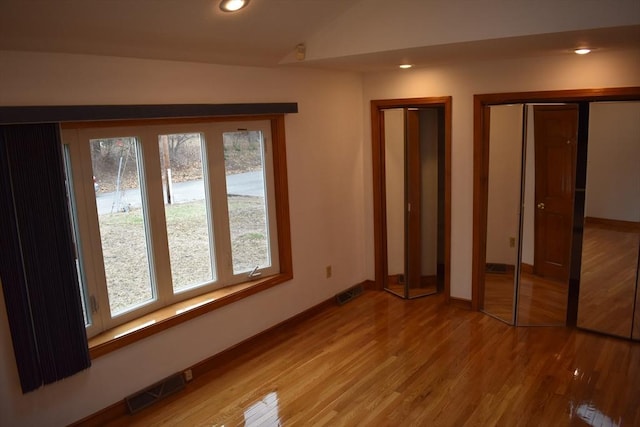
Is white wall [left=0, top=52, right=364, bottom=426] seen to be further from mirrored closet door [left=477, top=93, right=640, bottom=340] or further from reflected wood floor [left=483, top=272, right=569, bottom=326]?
reflected wood floor [left=483, top=272, right=569, bottom=326]

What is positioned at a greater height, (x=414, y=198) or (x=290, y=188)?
(x=290, y=188)

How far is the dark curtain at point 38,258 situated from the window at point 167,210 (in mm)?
242

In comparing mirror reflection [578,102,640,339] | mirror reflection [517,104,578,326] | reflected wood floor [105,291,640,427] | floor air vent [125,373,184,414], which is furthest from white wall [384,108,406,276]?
floor air vent [125,373,184,414]

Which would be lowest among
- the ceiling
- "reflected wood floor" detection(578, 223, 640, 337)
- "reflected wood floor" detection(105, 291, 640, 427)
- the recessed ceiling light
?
"reflected wood floor" detection(105, 291, 640, 427)

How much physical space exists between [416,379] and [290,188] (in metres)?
1.78

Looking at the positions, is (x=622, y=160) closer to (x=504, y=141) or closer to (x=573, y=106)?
(x=573, y=106)

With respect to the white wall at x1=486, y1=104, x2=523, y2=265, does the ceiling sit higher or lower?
higher

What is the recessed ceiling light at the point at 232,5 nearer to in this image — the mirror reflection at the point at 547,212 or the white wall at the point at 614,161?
the mirror reflection at the point at 547,212

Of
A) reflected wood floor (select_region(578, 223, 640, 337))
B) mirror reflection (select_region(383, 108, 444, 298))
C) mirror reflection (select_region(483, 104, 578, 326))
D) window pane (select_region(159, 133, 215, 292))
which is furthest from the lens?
mirror reflection (select_region(383, 108, 444, 298))

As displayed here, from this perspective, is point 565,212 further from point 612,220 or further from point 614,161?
point 614,161

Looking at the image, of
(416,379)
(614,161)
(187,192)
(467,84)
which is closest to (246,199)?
(187,192)

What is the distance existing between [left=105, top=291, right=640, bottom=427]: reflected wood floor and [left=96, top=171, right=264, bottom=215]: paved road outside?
123 cm

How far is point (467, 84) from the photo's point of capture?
4.32m

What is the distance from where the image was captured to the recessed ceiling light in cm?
260
